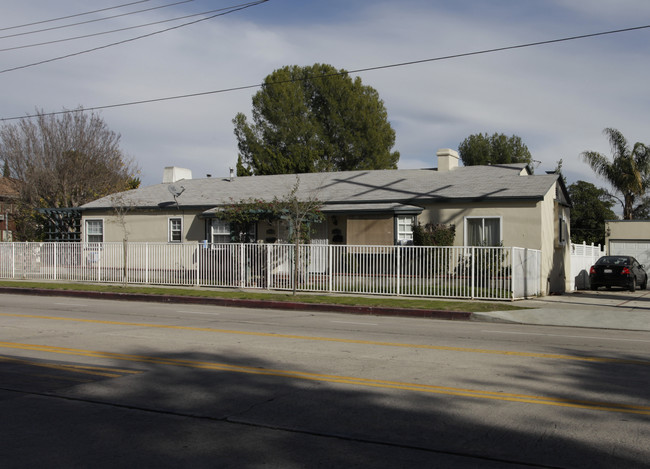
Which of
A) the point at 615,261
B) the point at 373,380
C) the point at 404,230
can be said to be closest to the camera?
the point at 373,380

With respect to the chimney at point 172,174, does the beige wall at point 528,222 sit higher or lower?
lower

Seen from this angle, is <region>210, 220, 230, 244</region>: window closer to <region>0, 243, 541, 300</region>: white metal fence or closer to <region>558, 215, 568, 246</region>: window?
<region>0, 243, 541, 300</region>: white metal fence

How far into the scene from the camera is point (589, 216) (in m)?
50.6

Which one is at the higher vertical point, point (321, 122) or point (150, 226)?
point (321, 122)

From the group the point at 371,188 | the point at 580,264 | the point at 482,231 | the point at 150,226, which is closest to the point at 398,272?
the point at 482,231

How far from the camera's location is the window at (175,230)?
2925 centimetres

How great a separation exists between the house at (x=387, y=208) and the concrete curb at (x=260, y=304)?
4067 millimetres

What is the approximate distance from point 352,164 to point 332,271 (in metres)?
32.0

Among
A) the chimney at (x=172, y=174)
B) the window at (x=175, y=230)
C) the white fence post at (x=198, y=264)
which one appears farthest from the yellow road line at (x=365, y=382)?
the chimney at (x=172, y=174)

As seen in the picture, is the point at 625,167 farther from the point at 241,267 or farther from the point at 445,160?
the point at 241,267

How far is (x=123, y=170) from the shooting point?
43688 mm

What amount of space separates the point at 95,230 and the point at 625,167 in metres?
31.4

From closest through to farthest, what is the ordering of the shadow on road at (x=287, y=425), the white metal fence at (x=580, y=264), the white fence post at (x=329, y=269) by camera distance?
the shadow on road at (x=287, y=425), the white fence post at (x=329, y=269), the white metal fence at (x=580, y=264)

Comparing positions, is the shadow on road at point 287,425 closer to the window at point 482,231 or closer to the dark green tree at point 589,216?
the window at point 482,231
